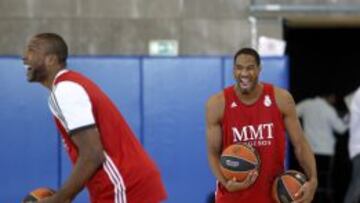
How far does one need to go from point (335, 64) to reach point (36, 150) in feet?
18.0

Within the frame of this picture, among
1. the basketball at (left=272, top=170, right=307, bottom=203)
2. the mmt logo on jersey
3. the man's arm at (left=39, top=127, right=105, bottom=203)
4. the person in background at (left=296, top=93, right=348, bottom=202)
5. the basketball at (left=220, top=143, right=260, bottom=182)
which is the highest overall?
the man's arm at (left=39, top=127, right=105, bottom=203)

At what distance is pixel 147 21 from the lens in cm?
945

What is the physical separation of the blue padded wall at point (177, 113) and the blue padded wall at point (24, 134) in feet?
3.56

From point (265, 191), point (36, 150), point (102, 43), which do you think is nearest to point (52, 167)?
point (36, 150)

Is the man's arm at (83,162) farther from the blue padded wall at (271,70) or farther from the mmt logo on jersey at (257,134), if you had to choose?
the blue padded wall at (271,70)

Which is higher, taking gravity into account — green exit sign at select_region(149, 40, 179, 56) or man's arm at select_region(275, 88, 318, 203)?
green exit sign at select_region(149, 40, 179, 56)

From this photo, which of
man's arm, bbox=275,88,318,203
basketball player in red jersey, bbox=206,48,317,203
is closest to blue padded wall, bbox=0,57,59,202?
basketball player in red jersey, bbox=206,48,317,203

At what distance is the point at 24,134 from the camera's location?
8664 millimetres

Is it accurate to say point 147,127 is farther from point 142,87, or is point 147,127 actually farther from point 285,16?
point 285,16

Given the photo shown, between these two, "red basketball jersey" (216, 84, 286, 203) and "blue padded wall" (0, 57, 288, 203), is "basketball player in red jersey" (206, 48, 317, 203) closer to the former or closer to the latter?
"red basketball jersey" (216, 84, 286, 203)

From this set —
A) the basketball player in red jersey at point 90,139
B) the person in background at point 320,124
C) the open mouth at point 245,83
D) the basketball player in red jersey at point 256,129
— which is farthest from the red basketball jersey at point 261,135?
the person in background at point 320,124

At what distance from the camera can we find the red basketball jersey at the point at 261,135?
210 inches

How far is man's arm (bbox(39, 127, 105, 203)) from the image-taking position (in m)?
3.82

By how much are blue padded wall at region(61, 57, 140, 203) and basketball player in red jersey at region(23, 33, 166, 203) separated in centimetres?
448
